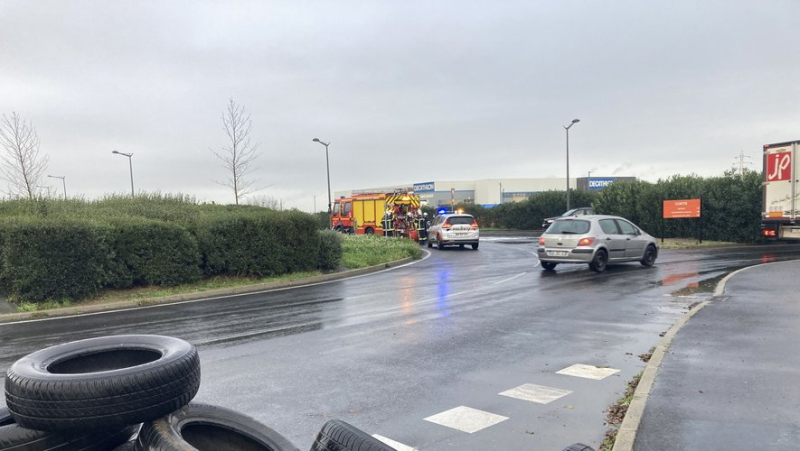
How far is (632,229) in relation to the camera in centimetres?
1677

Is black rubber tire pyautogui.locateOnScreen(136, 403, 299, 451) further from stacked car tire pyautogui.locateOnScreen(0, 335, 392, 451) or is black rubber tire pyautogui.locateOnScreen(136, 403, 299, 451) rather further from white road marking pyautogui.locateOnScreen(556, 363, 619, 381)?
white road marking pyautogui.locateOnScreen(556, 363, 619, 381)

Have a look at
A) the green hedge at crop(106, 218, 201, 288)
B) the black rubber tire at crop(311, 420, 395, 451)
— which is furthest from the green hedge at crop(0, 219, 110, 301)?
the black rubber tire at crop(311, 420, 395, 451)

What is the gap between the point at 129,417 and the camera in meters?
3.23

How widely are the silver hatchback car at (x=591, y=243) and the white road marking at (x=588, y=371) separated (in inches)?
375

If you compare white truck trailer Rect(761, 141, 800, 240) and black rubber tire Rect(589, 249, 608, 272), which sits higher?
white truck trailer Rect(761, 141, 800, 240)

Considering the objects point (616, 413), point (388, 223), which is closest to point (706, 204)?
point (388, 223)

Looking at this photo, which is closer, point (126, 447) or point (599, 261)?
point (126, 447)

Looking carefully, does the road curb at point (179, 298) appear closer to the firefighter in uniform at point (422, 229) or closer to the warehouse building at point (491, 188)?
the firefighter in uniform at point (422, 229)

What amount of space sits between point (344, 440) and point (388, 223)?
29206 mm

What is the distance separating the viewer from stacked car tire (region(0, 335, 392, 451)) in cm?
310

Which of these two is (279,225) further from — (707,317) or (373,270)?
(707,317)

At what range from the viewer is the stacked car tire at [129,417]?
310cm

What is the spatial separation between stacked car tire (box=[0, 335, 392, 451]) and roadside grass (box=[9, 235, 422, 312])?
967 cm

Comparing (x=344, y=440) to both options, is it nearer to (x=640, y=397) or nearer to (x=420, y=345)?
(x=640, y=397)
